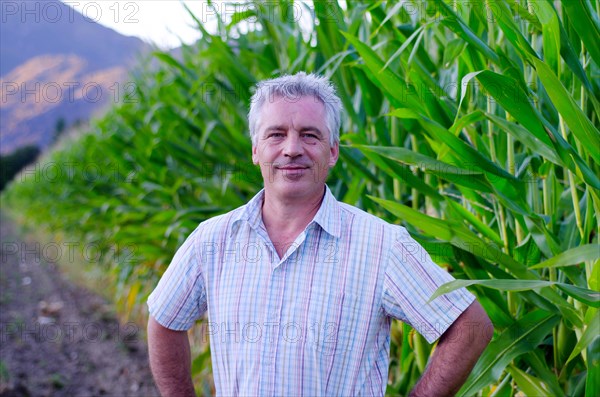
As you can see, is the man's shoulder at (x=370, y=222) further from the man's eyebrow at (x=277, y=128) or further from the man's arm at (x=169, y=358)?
the man's arm at (x=169, y=358)

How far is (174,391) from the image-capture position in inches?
58.3

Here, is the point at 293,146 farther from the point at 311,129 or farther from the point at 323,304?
the point at 323,304

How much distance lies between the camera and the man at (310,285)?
4.18 ft

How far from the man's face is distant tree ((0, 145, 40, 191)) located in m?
36.4

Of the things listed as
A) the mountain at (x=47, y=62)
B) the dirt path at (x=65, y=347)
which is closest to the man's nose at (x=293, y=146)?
the dirt path at (x=65, y=347)

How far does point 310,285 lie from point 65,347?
12.1ft

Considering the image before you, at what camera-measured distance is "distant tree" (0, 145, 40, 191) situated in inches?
1436

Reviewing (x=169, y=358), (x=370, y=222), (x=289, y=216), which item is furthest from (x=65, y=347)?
(x=370, y=222)

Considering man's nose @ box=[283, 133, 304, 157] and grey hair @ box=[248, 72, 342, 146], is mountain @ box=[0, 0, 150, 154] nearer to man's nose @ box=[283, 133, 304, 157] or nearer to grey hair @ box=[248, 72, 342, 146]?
grey hair @ box=[248, 72, 342, 146]

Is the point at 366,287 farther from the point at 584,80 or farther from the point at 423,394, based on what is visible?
the point at 584,80

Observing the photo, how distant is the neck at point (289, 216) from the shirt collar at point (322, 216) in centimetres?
3

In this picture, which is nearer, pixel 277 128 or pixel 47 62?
pixel 277 128

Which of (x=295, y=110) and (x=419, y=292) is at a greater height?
(x=295, y=110)

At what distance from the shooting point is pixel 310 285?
51.3 inches
